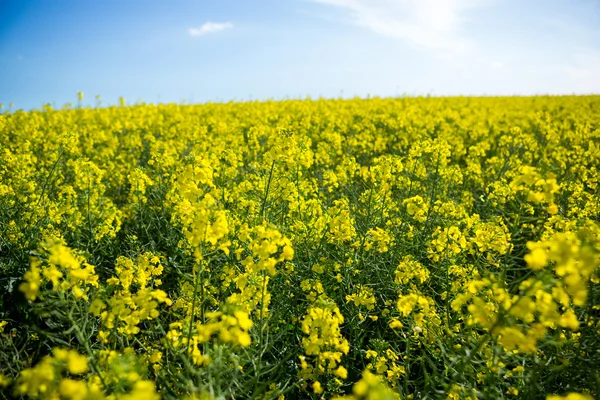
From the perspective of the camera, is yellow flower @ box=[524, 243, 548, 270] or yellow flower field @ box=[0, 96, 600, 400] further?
yellow flower field @ box=[0, 96, 600, 400]

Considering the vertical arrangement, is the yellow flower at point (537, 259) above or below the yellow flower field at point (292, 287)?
above

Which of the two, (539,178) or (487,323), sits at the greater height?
(539,178)

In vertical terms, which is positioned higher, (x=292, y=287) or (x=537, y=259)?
(x=537, y=259)

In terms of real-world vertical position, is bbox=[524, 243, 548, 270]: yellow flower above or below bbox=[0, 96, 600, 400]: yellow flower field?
above

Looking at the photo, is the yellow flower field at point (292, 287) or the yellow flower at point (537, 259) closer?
the yellow flower at point (537, 259)

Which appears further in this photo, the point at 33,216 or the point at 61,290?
the point at 33,216

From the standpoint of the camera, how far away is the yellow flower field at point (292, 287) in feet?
6.17

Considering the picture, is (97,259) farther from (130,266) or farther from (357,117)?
(357,117)

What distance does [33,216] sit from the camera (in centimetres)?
407

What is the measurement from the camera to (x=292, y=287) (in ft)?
11.9

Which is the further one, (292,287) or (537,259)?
(292,287)

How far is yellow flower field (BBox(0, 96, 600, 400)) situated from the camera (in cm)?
188

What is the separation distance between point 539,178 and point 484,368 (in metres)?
1.22

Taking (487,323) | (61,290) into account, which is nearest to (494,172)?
(487,323)
